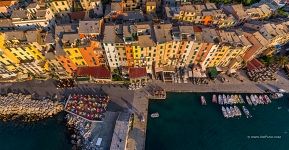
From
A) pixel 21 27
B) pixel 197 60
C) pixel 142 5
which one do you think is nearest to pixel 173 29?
pixel 197 60

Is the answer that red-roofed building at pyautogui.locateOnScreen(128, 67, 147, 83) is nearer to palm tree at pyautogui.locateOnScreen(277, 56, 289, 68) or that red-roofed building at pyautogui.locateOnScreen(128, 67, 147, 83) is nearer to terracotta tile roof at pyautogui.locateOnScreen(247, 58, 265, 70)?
terracotta tile roof at pyautogui.locateOnScreen(247, 58, 265, 70)

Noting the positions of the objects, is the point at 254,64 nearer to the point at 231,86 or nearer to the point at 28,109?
the point at 231,86

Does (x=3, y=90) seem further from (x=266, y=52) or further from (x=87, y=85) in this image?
(x=266, y=52)

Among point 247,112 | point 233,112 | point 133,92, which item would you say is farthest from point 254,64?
point 133,92

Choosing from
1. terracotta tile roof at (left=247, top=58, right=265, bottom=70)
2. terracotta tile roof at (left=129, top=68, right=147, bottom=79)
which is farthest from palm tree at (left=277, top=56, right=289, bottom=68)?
terracotta tile roof at (left=129, top=68, right=147, bottom=79)

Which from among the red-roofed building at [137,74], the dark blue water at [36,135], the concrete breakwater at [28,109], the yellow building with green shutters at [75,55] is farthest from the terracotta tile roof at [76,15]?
the dark blue water at [36,135]

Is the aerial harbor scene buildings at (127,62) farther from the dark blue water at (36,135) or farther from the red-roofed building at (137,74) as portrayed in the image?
the dark blue water at (36,135)
